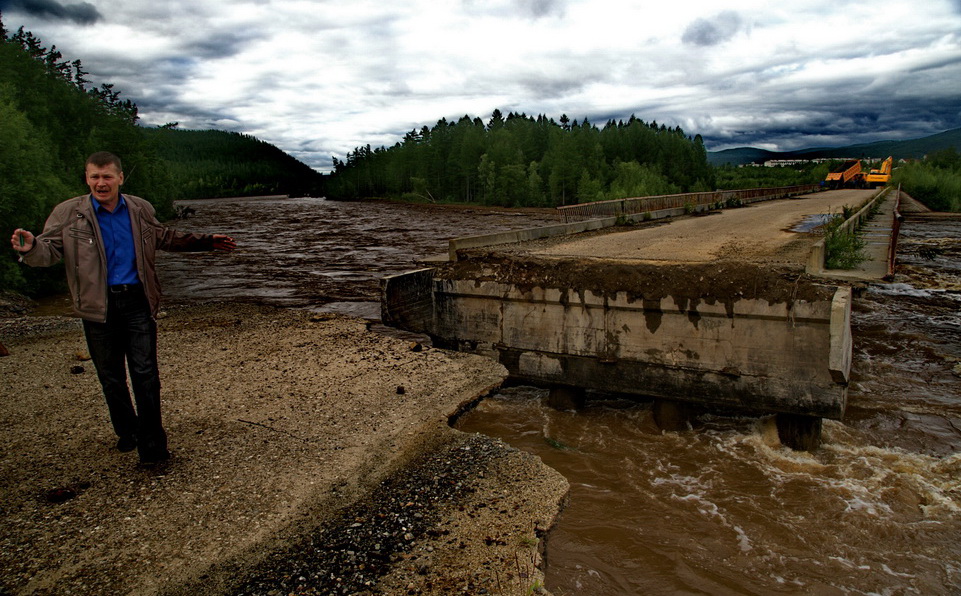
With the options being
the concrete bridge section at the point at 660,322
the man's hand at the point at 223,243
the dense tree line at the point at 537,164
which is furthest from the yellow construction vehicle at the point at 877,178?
the man's hand at the point at 223,243

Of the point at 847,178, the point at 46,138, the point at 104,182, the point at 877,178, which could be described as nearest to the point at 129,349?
the point at 104,182

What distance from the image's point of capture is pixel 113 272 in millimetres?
4496

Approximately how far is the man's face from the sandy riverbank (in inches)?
86.6

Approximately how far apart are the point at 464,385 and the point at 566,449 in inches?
64.1

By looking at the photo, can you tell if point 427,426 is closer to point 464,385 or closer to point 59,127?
point 464,385

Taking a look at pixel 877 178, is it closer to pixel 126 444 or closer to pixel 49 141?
pixel 49 141

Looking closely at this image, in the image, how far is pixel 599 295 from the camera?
8.77 metres

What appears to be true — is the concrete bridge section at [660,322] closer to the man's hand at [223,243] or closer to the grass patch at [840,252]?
the grass patch at [840,252]

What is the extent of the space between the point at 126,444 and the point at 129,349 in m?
1.07

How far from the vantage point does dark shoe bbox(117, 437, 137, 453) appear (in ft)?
16.8

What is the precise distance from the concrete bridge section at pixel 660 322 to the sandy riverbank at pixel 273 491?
171cm

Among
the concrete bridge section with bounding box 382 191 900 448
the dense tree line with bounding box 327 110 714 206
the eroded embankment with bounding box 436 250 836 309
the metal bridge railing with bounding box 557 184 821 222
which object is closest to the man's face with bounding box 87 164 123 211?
the concrete bridge section with bounding box 382 191 900 448

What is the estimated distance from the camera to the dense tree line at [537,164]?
75.8 meters

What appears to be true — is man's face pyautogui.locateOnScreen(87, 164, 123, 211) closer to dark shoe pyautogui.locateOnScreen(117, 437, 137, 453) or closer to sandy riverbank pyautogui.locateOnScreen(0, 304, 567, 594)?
dark shoe pyautogui.locateOnScreen(117, 437, 137, 453)
